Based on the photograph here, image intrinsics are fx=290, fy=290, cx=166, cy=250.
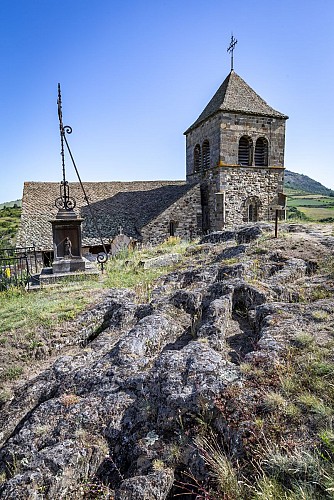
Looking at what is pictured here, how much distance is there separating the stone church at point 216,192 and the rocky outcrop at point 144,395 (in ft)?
43.9

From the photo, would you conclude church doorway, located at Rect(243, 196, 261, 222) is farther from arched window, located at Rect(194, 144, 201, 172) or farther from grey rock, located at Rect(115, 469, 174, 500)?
grey rock, located at Rect(115, 469, 174, 500)

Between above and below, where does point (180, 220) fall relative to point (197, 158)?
below

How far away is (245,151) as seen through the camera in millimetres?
18547

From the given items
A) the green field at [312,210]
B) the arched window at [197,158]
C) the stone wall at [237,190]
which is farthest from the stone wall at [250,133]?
Result: the green field at [312,210]

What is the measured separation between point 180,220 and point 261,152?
6.94m

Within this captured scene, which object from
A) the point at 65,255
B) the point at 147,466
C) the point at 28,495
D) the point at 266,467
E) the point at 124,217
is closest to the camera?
the point at 266,467

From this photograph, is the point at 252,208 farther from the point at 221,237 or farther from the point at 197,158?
the point at 221,237

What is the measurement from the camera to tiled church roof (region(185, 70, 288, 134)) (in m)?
17.7

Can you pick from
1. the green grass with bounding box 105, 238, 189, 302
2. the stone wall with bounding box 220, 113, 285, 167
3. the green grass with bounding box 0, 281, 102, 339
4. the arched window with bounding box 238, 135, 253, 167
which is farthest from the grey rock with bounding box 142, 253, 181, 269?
the arched window with bounding box 238, 135, 253, 167

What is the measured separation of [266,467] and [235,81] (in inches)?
871

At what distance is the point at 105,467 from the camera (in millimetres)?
2549

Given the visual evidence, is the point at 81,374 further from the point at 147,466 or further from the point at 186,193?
the point at 186,193

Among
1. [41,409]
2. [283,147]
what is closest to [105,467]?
[41,409]

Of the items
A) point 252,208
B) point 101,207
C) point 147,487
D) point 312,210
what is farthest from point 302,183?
point 147,487
